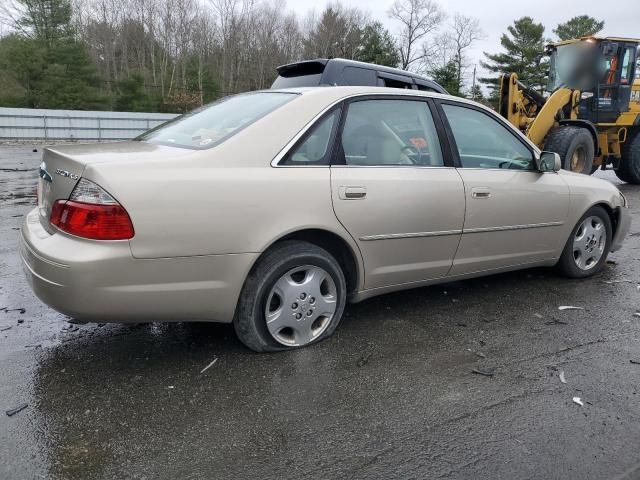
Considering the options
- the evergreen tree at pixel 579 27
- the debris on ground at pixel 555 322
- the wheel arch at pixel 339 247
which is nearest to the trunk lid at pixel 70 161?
the wheel arch at pixel 339 247

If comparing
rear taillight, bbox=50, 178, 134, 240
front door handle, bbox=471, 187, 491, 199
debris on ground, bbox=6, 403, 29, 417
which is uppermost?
front door handle, bbox=471, 187, 491, 199

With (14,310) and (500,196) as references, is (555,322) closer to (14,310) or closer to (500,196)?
(500,196)

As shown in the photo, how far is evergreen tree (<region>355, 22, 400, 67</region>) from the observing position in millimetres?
49812

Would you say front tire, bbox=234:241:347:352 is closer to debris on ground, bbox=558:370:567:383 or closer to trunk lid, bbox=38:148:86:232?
trunk lid, bbox=38:148:86:232

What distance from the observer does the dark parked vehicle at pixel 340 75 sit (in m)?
7.70

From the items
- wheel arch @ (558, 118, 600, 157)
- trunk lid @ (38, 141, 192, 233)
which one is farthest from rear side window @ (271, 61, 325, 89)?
wheel arch @ (558, 118, 600, 157)

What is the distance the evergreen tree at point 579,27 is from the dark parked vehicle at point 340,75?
52.8m

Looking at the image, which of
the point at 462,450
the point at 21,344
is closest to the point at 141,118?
the point at 21,344

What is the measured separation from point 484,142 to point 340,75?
4.13 meters

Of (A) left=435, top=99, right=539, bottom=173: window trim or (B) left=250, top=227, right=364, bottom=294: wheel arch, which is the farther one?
(A) left=435, top=99, right=539, bottom=173: window trim

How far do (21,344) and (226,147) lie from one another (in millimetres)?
1752

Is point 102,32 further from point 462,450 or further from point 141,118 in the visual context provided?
point 462,450

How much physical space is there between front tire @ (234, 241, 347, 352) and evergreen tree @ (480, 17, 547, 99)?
50.8 metres

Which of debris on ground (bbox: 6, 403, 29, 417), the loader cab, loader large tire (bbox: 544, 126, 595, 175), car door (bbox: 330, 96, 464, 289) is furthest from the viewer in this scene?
the loader cab
